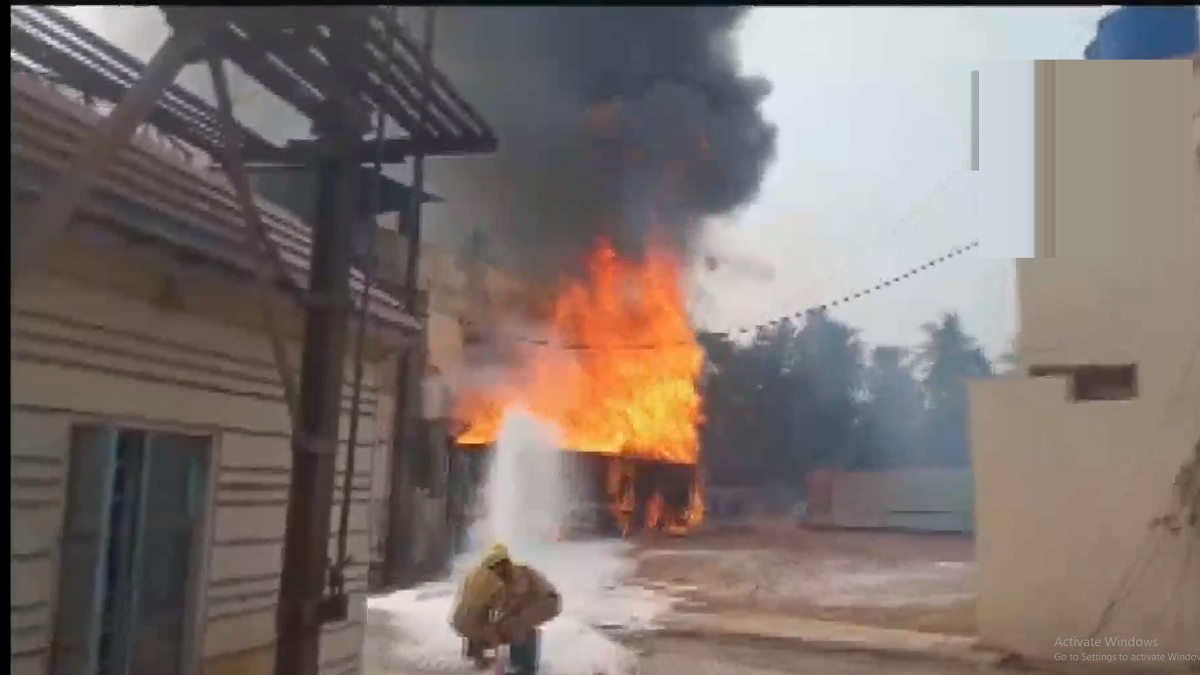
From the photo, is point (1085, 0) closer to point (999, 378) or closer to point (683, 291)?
point (999, 378)

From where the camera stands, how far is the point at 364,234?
4.52 metres

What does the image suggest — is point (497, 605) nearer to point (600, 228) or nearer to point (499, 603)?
point (499, 603)

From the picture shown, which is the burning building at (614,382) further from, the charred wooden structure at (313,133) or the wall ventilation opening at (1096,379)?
the charred wooden structure at (313,133)

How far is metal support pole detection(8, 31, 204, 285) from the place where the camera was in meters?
2.78

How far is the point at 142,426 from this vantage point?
443 cm

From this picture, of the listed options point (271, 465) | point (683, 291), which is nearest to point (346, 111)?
point (271, 465)

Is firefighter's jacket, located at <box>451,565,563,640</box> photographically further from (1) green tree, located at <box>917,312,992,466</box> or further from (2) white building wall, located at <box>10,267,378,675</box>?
(1) green tree, located at <box>917,312,992,466</box>

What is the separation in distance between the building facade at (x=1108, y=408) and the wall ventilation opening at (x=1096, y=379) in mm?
17

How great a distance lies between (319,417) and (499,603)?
198 cm

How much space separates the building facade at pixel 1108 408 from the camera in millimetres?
8266

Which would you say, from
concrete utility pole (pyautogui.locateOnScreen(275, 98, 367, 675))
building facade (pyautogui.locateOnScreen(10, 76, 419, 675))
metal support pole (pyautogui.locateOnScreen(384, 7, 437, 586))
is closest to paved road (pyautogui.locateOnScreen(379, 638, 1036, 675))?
metal support pole (pyautogui.locateOnScreen(384, 7, 437, 586))

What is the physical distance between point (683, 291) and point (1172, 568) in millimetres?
12248

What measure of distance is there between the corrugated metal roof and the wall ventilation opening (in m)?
7.11

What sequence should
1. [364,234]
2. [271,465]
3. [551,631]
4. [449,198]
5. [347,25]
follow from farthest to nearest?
[449,198], [551,631], [271,465], [364,234], [347,25]
